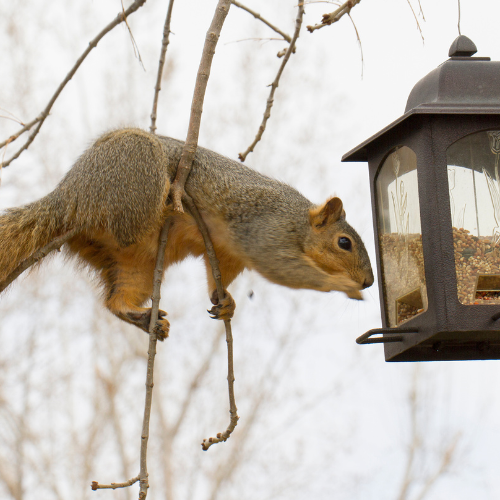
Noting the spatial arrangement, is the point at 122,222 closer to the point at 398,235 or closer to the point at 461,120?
the point at 398,235

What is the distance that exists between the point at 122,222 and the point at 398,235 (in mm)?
882

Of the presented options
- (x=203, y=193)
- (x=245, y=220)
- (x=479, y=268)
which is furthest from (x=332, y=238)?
(x=479, y=268)

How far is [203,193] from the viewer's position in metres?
2.46

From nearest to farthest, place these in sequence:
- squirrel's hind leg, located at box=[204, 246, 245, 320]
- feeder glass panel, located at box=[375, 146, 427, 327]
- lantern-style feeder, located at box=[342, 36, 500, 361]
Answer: lantern-style feeder, located at box=[342, 36, 500, 361] < feeder glass panel, located at box=[375, 146, 427, 327] < squirrel's hind leg, located at box=[204, 246, 245, 320]

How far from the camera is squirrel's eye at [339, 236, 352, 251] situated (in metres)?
2.46

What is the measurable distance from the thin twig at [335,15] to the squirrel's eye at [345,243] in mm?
773

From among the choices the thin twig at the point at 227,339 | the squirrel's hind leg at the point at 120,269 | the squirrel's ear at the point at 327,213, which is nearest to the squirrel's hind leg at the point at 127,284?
the squirrel's hind leg at the point at 120,269

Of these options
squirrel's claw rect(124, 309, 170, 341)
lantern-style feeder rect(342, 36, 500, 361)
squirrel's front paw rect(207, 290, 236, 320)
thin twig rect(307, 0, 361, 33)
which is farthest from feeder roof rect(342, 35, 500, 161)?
squirrel's claw rect(124, 309, 170, 341)

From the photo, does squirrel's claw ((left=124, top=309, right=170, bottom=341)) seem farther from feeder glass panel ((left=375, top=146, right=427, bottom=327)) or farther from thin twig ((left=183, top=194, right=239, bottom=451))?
feeder glass panel ((left=375, top=146, right=427, bottom=327))

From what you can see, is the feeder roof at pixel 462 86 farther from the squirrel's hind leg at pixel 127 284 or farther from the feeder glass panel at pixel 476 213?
the squirrel's hind leg at pixel 127 284

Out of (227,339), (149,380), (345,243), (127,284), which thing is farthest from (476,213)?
(127,284)

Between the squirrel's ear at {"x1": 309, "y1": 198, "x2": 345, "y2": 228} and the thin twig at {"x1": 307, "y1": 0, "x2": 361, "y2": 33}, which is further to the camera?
the squirrel's ear at {"x1": 309, "y1": 198, "x2": 345, "y2": 228}

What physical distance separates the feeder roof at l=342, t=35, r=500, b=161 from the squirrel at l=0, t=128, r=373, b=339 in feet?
1.83

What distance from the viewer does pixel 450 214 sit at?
6.26 feet
